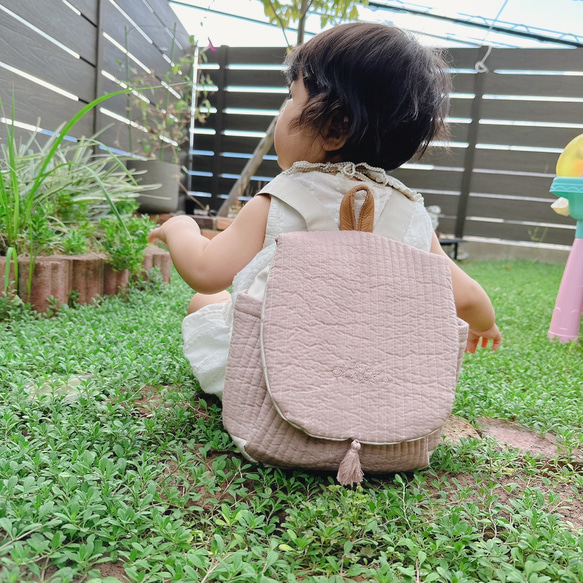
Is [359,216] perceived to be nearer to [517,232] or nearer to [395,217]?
[395,217]

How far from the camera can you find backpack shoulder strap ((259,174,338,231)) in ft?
3.63

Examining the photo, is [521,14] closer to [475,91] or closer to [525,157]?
[475,91]

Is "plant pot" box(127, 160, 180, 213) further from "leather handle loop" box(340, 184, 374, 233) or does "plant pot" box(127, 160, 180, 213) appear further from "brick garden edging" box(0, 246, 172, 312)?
"leather handle loop" box(340, 184, 374, 233)

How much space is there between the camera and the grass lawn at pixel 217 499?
747 millimetres

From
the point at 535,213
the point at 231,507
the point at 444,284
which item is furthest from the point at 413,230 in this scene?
the point at 535,213

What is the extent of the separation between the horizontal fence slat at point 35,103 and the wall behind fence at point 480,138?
317 centimetres

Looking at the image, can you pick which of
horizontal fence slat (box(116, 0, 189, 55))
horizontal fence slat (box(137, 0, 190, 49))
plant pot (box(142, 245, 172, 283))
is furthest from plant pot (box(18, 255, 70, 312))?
horizontal fence slat (box(137, 0, 190, 49))

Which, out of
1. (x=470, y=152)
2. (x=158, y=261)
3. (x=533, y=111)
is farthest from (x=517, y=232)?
(x=158, y=261)

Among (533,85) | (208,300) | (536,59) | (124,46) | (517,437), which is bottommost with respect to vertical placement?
(517,437)

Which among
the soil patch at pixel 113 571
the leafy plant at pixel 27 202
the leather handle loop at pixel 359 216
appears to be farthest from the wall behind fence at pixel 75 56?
the soil patch at pixel 113 571

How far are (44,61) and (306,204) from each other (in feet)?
9.51

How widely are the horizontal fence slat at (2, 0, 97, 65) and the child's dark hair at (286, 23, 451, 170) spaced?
247 centimetres

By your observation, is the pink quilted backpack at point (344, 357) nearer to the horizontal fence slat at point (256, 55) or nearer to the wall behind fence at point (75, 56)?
the wall behind fence at point (75, 56)

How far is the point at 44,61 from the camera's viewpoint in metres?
3.22
